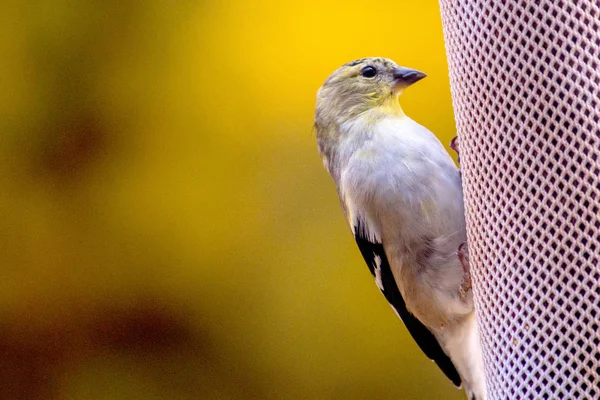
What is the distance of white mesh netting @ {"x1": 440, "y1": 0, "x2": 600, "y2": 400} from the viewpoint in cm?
142

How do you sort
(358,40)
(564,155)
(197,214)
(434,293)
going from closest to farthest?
1. (564,155)
2. (434,293)
3. (358,40)
4. (197,214)

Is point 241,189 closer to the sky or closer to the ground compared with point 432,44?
Result: closer to the ground

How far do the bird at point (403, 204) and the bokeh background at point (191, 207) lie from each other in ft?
5.27

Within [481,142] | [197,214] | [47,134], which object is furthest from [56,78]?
[481,142]

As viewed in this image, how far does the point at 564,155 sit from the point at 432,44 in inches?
115

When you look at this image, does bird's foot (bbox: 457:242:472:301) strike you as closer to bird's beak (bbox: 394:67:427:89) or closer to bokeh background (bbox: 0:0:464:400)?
bird's beak (bbox: 394:67:427:89)

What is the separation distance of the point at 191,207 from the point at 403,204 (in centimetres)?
248

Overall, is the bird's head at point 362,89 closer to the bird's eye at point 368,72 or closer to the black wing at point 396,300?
the bird's eye at point 368,72

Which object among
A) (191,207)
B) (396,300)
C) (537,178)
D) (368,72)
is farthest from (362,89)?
(191,207)

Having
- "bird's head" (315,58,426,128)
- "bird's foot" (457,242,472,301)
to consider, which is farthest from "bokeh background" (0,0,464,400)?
"bird's foot" (457,242,472,301)

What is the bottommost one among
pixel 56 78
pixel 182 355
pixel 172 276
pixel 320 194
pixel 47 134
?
pixel 182 355

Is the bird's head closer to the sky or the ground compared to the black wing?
closer to the sky

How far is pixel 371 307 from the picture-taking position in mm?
4551

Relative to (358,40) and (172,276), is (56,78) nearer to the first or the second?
(172,276)
